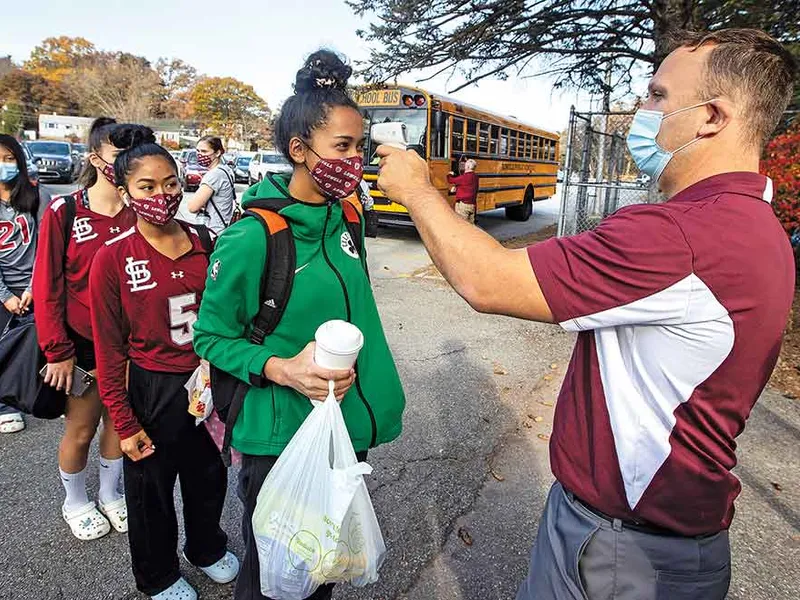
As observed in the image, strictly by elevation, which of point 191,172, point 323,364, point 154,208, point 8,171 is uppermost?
point 8,171

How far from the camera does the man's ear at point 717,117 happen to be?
1.29 meters

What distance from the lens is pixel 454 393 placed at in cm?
461

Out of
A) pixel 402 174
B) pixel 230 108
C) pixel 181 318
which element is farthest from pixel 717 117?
pixel 230 108

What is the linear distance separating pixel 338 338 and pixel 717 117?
3.59 feet

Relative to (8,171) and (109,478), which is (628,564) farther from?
(8,171)

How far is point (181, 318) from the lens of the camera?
222cm

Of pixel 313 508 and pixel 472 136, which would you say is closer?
pixel 313 508

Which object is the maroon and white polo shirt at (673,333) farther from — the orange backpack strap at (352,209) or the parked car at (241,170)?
the parked car at (241,170)

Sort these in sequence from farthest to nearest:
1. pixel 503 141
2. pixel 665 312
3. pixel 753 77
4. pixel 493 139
Answer: pixel 503 141 < pixel 493 139 < pixel 753 77 < pixel 665 312

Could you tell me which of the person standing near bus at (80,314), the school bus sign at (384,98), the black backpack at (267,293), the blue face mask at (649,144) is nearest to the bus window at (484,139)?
the school bus sign at (384,98)

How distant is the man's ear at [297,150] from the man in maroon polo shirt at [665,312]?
1.35ft

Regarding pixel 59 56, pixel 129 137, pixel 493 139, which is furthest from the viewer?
pixel 59 56

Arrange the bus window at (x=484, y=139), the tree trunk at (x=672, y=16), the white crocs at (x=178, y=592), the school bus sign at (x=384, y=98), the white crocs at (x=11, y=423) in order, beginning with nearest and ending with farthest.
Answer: the white crocs at (x=178, y=592) → the white crocs at (x=11, y=423) → the tree trunk at (x=672, y=16) → the school bus sign at (x=384, y=98) → the bus window at (x=484, y=139)

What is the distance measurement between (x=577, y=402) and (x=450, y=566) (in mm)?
1613
